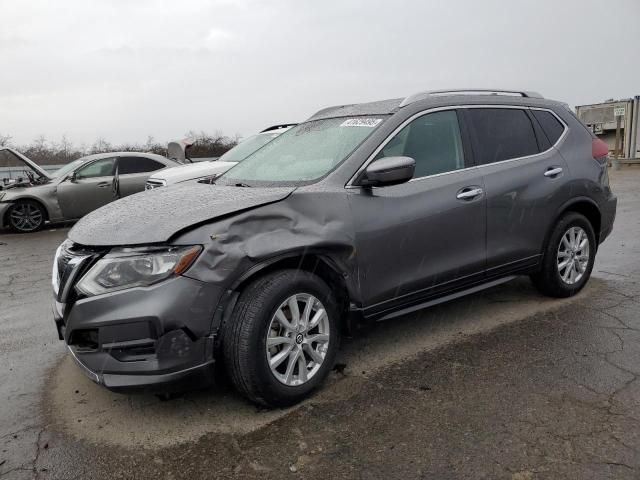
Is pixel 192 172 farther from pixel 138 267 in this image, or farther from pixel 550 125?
pixel 138 267

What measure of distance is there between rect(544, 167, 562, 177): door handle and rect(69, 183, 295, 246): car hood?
7.60ft

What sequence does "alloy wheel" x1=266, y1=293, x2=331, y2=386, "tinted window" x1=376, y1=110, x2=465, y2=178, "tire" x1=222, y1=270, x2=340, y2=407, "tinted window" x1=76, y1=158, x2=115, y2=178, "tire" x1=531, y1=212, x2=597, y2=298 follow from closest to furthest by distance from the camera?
"tire" x1=222, y1=270, x2=340, y2=407 < "alloy wheel" x1=266, y1=293, x2=331, y2=386 < "tinted window" x1=376, y1=110, x2=465, y2=178 < "tire" x1=531, y1=212, x2=597, y2=298 < "tinted window" x1=76, y1=158, x2=115, y2=178

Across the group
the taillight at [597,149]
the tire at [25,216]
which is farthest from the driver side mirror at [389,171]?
the tire at [25,216]

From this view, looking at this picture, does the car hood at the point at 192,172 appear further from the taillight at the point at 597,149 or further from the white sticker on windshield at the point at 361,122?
the taillight at the point at 597,149

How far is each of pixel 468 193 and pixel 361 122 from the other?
0.91 m

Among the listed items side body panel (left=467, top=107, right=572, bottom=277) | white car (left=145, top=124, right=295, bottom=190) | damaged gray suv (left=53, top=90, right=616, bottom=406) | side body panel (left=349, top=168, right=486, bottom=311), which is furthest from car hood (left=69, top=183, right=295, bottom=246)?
white car (left=145, top=124, right=295, bottom=190)

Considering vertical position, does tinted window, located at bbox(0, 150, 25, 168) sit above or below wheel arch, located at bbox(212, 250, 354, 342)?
above

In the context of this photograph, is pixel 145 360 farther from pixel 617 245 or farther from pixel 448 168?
pixel 617 245

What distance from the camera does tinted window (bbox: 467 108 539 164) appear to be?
4.08 meters

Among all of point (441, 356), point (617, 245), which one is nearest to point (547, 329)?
point (441, 356)

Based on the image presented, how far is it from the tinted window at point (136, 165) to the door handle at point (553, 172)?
8.78m

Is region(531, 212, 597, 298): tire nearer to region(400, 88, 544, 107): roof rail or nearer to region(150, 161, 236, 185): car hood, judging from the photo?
region(400, 88, 544, 107): roof rail

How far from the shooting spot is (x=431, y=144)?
150 inches

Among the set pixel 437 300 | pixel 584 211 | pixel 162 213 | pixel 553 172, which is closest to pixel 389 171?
pixel 437 300
